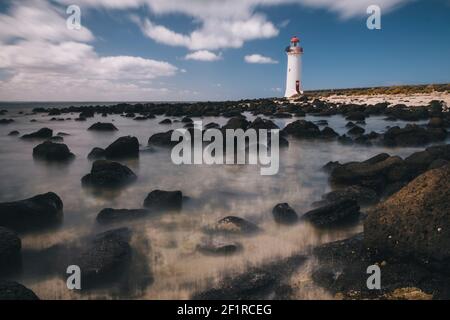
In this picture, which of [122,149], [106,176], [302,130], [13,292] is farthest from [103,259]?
[302,130]

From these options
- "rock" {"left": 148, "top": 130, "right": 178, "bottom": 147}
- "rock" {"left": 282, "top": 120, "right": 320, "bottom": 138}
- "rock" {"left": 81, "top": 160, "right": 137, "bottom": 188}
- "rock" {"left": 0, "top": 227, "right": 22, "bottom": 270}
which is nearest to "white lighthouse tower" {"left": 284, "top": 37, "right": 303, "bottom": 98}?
"rock" {"left": 282, "top": 120, "right": 320, "bottom": 138}

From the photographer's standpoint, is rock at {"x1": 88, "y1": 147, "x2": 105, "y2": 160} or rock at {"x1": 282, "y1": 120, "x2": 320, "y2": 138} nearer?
rock at {"x1": 88, "y1": 147, "x2": 105, "y2": 160}

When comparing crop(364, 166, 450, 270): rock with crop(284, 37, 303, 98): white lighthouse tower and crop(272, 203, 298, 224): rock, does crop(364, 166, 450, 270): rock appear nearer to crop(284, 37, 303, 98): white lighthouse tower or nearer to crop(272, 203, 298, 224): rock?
crop(272, 203, 298, 224): rock

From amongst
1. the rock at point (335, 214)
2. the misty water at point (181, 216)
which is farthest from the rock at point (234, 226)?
the rock at point (335, 214)

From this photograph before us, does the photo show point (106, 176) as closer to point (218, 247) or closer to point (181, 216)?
point (181, 216)

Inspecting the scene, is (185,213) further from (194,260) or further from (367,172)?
(367,172)

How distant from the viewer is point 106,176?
7.21 m

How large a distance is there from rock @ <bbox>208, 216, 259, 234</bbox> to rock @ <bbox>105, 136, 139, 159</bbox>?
6253mm

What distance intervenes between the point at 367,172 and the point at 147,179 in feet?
15.6

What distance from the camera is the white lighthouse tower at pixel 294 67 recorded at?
43.8 metres

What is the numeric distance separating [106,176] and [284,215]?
155 inches

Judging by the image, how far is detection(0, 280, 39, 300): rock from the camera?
2898 mm
